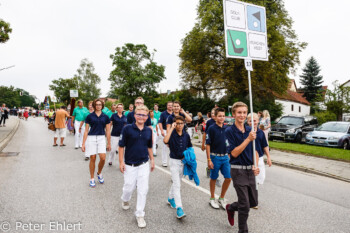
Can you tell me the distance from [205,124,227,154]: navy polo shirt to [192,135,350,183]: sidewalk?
16.2 ft

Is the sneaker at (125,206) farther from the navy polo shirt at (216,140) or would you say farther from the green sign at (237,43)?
the green sign at (237,43)

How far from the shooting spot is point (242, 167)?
316 cm

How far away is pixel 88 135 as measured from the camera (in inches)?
207

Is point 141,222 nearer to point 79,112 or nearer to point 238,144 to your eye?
point 238,144

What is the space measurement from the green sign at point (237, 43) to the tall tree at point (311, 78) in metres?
56.2

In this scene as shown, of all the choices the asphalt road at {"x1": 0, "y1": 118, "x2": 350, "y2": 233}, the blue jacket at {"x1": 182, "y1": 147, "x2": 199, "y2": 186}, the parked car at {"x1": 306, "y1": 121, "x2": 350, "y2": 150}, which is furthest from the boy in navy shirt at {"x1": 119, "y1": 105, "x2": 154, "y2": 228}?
the parked car at {"x1": 306, "y1": 121, "x2": 350, "y2": 150}

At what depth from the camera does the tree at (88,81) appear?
6012cm

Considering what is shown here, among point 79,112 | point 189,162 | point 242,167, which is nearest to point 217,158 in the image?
point 189,162

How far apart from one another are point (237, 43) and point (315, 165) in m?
6.56

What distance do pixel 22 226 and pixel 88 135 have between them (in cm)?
225

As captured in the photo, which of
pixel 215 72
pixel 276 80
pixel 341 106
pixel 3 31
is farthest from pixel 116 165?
pixel 341 106

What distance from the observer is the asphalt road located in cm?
349

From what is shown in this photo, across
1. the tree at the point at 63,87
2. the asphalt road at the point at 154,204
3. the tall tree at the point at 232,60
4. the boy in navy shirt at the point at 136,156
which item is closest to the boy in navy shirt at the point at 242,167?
the asphalt road at the point at 154,204

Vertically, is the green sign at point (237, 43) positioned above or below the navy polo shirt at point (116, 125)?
above
